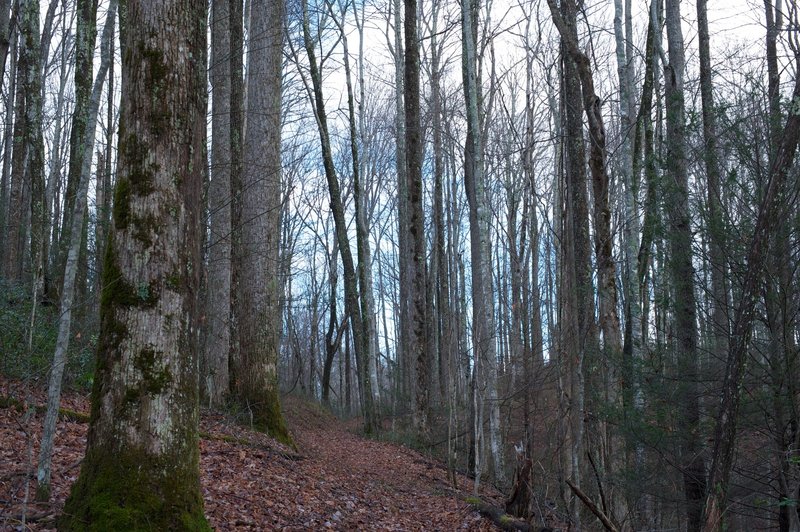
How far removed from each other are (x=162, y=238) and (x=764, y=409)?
7040 millimetres

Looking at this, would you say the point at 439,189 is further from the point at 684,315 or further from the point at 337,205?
the point at 684,315

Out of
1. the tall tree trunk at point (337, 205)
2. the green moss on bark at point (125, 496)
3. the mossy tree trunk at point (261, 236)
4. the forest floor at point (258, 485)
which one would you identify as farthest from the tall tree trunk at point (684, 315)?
the tall tree trunk at point (337, 205)

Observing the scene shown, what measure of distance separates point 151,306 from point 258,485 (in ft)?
10.6

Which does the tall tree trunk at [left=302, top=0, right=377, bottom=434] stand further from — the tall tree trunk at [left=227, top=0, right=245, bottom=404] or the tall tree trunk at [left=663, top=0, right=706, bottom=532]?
the tall tree trunk at [left=663, top=0, right=706, bottom=532]

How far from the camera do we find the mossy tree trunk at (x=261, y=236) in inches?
338

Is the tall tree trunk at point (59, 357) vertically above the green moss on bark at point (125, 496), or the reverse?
the tall tree trunk at point (59, 357)

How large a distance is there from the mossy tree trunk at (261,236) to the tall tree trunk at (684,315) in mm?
5690

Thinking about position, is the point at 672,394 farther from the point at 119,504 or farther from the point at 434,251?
the point at 434,251

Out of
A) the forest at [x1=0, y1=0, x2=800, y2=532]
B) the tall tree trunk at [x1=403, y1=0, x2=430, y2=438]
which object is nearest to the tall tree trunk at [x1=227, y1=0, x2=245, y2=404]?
the forest at [x1=0, y1=0, x2=800, y2=532]

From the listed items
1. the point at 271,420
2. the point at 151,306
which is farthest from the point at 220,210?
the point at 151,306

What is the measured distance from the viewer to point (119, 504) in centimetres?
333

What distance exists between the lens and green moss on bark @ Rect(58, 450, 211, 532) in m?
3.33

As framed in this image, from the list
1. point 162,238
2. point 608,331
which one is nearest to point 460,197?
point 608,331

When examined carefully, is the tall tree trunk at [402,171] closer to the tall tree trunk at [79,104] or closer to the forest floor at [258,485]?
the forest floor at [258,485]
